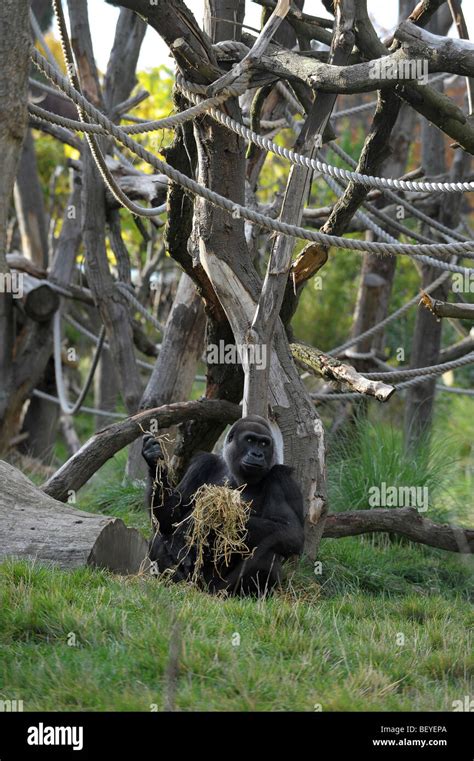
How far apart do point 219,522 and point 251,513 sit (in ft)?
1.36

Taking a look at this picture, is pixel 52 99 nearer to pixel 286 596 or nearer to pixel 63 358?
pixel 63 358

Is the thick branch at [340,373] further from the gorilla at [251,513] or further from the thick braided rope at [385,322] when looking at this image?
the thick braided rope at [385,322]

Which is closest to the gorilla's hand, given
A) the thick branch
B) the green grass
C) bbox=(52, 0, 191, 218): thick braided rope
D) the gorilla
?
the gorilla

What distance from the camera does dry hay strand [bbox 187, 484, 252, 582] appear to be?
4719 millimetres

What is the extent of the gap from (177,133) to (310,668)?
3.35 m

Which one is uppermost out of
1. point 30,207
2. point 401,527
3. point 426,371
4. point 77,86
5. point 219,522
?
point 30,207

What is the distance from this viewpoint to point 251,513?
5.14 metres

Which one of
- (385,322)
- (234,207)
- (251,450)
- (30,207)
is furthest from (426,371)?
(30,207)

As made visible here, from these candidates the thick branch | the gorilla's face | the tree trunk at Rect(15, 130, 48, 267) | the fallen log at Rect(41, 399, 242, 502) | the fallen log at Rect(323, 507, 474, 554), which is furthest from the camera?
the tree trunk at Rect(15, 130, 48, 267)

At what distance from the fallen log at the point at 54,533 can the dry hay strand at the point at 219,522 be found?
14.4 inches

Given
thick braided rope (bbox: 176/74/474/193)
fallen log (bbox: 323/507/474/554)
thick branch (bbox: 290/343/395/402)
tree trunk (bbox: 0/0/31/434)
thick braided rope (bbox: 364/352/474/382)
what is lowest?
fallen log (bbox: 323/507/474/554)

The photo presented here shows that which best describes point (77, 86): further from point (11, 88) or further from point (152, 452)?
point (11, 88)

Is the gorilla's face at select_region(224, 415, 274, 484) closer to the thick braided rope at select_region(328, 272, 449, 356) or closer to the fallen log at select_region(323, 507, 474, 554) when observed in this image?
Answer: the fallen log at select_region(323, 507, 474, 554)

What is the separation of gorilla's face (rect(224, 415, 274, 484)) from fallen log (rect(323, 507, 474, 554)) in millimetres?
920
